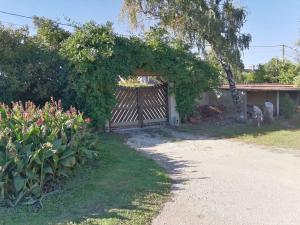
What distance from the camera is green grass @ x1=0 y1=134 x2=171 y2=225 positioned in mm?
4359

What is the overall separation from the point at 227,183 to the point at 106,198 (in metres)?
2.07

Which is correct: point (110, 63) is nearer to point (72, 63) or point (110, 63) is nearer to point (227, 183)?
point (72, 63)

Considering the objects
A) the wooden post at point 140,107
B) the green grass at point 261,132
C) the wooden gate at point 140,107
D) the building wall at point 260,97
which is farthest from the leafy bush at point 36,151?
the building wall at point 260,97

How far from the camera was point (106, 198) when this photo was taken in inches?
202

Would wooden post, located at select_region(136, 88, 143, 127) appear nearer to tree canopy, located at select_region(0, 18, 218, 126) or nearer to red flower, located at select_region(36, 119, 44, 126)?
tree canopy, located at select_region(0, 18, 218, 126)

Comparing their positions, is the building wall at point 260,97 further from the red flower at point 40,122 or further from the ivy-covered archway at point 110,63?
the red flower at point 40,122

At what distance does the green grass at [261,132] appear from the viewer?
10141 millimetres

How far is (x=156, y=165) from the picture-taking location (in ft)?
24.2

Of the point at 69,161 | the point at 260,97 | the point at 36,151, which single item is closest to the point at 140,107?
the point at 260,97

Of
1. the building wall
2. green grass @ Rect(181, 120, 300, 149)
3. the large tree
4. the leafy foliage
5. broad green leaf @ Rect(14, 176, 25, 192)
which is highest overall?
the large tree

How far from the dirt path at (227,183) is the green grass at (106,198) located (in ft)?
0.86

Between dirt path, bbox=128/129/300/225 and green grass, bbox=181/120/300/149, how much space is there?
2.99 ft

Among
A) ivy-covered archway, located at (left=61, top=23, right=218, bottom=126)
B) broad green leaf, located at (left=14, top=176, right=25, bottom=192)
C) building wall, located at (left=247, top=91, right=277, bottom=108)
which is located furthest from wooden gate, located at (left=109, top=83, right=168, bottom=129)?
broad green leaf, located at (left=14, top=176, right=25, bottom=192)

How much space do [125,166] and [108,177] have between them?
0.92 m
